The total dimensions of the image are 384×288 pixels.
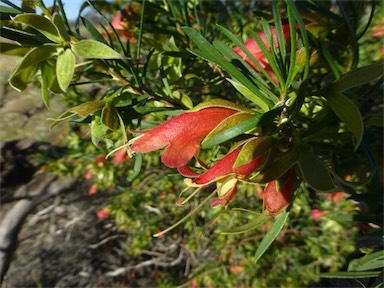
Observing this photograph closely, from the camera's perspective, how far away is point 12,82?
39 centimetres

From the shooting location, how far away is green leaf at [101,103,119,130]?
1.28ft

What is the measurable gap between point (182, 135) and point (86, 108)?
0.11m

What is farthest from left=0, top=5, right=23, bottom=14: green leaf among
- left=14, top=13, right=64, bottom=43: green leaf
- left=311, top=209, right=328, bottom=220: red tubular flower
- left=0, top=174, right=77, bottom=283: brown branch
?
left=0, top=174, right=77, bottom=283: brown branch

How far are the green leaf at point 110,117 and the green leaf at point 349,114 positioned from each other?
0.23 m

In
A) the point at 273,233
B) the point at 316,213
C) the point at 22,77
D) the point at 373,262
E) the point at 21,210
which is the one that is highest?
the point at 22,77

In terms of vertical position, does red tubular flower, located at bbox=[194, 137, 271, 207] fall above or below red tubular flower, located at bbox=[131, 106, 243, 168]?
below

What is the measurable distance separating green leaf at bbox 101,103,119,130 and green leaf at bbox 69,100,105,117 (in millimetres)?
13

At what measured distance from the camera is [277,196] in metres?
0.41

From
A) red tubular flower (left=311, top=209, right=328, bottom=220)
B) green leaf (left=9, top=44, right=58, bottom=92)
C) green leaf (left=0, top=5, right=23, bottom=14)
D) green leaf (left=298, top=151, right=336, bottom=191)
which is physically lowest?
red tubular flower (left=311, top=209, right=328, bottom=220)

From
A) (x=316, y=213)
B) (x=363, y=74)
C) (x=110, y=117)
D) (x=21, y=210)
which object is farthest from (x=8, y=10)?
(x=21, y=210)

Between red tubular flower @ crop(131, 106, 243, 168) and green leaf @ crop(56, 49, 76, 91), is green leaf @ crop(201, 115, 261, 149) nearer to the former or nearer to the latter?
red tubular flower @ crop(131, 106, 243, 168)

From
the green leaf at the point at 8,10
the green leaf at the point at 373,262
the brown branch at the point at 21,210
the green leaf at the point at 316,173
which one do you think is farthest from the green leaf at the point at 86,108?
the brown branch at the point at 21,210

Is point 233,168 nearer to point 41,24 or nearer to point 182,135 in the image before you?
point 182,135

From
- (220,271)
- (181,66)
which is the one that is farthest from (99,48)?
(220,271)
